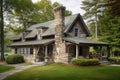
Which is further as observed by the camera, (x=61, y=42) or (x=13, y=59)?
(x=13, y=59)

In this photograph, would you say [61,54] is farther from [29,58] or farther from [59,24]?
[29,58]

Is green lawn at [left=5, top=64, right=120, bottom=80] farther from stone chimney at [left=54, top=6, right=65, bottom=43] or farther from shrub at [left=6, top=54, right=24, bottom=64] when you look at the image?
shrub at [left=6, top=54, right=24, bottom=64]

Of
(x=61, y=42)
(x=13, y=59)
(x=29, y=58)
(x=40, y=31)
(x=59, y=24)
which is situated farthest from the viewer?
(x=40, y=31)

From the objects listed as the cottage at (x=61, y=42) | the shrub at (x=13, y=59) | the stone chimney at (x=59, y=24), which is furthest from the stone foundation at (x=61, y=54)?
the shrub at (x=13, y=59)

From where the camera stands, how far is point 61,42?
29953 millimetres

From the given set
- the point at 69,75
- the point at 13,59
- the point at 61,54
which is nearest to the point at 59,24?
the point at 61,54

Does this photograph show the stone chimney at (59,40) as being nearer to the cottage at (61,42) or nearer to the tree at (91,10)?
the cottage at (61,42)

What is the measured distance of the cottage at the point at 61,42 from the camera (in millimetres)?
29327

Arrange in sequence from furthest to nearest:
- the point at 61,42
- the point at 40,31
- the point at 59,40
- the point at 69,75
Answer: the point at 40,31 → the point at 59,40 → the point at 61,42 → the point at 69,75

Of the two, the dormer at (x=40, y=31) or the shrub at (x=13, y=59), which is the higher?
the dormer at (x=40, y=31)

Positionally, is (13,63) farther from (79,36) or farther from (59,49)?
(79,36)

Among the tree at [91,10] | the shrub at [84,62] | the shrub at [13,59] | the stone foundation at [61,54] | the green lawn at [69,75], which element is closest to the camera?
the green lawn at [69,75]

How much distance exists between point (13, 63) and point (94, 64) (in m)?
14.1

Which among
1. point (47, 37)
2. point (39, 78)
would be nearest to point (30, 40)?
point (47, 37)
